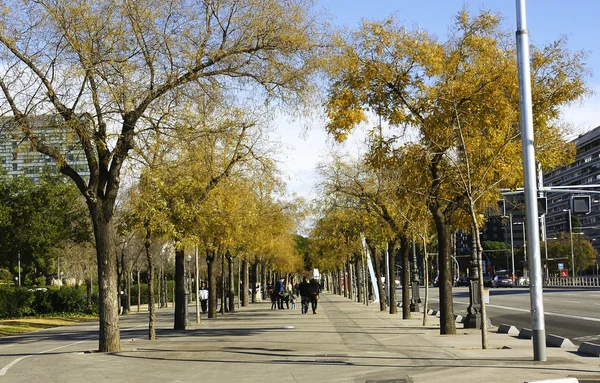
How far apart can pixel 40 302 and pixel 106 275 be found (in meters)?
33.6

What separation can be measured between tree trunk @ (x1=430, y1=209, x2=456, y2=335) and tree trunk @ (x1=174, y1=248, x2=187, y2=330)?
9238 millimetres

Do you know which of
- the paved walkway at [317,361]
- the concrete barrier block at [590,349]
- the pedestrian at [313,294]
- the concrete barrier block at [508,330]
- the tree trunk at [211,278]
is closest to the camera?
the paved walkway at [317,361]

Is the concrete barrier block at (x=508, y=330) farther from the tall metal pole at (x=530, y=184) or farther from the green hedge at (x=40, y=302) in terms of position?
the green hedge at (x=40, y=302)

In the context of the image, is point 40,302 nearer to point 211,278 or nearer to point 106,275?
point 211,278

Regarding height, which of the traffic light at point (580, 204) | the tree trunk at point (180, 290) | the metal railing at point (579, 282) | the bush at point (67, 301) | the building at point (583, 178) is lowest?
the metal railing at point (579, 282)

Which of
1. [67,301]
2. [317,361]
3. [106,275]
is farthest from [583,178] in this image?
[317,361]

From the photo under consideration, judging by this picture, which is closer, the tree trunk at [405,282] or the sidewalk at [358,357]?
the sidewalk at [358,357]

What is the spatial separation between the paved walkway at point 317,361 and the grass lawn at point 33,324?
544 inches

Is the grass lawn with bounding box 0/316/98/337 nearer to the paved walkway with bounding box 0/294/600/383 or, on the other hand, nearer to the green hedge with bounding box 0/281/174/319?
the green hedge with bounding box 0/281/174/319

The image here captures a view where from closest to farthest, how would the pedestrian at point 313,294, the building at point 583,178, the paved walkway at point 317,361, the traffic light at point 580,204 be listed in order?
the paved walkway at point 317,361 → the traffic light at point 580,204 → the pedestrian at point 313,294 → the building at point 583,178

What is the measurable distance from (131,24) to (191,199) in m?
8.70

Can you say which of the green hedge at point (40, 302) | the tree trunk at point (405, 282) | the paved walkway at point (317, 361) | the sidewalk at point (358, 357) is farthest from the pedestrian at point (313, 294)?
the green hedge at point (40, 302)

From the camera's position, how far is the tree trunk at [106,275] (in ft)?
62.8

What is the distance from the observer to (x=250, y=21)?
17797 millimetres
